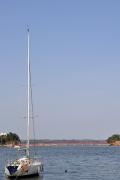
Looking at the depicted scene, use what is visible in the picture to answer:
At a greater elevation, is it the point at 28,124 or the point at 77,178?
the point at 28,124

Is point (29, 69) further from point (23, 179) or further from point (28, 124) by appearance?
point (23, 179)

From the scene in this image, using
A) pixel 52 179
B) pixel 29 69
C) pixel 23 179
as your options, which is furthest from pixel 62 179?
pixel 29 69

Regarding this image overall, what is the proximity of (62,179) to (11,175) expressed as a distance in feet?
20.2

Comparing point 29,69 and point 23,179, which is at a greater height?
point 29,69

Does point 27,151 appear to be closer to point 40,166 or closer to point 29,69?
point 40,166

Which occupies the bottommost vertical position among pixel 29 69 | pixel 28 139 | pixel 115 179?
pixel 115 179

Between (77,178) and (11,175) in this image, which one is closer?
(11,175)

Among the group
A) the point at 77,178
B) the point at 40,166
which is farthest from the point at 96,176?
the point at 40,166

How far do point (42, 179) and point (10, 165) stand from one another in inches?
160

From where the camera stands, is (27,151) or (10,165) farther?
(27,151)

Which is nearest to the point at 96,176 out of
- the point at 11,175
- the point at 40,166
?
the point at 40,166

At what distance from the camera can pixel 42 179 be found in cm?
6219

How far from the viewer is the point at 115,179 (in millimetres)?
62312

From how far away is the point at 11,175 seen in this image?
60281 millimetres
